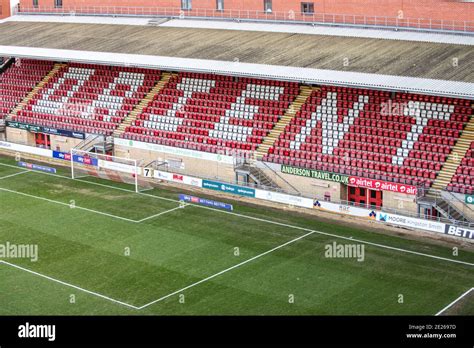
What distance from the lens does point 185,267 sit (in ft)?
132

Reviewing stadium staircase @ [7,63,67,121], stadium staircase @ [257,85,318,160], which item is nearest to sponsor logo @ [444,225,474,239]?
stadium staircase @ [257,85,318,160]

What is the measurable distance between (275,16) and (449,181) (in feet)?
67.4

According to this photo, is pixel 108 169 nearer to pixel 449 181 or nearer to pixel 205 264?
pixel 205 264

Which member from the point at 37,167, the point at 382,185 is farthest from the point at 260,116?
the point at 37,167

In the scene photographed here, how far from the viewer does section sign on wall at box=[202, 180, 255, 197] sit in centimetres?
5034

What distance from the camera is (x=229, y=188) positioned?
51.2 m

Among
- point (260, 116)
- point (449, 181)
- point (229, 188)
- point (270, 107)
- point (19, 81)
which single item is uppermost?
point (19, 81)

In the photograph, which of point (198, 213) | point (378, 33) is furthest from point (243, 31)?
point (198, 213)

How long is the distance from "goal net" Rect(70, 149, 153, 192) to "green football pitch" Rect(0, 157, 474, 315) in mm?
3166

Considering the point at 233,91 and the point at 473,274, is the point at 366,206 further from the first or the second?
the point at 233,91

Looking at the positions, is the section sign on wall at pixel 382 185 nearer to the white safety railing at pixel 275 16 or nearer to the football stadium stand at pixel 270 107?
the football stadium stand at pixel 270 107

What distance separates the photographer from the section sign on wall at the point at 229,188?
165ft

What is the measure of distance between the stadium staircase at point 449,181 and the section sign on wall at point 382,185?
967 millimetres

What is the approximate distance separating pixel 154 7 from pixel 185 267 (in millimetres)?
33328
